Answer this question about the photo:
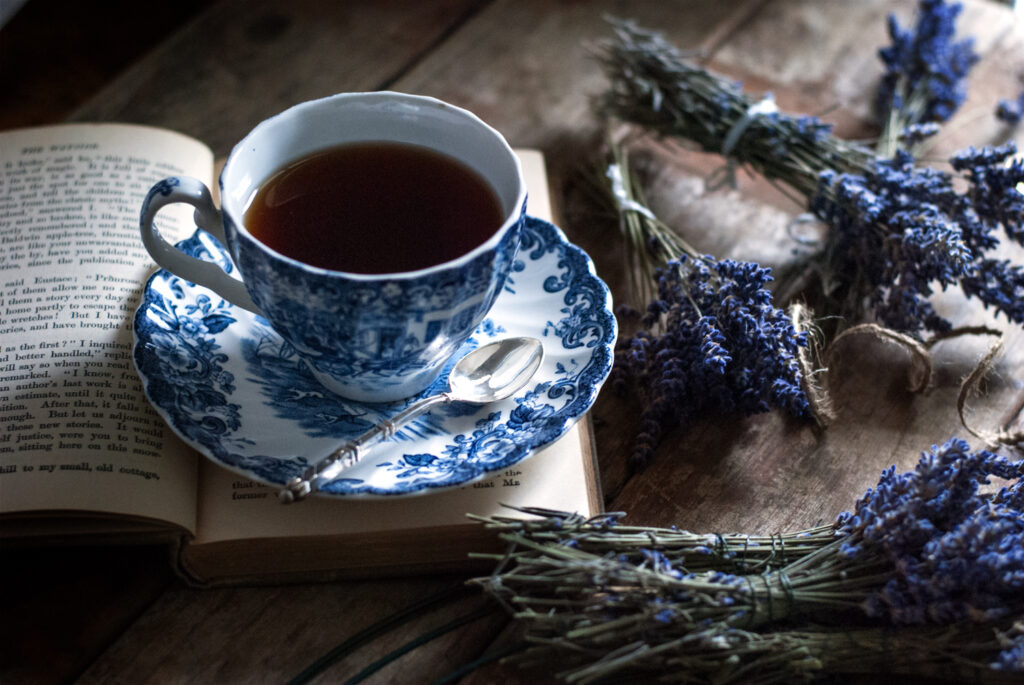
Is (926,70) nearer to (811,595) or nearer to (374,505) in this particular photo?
(811,595)

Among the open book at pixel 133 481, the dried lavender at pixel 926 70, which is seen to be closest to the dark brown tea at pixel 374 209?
the open book at pixel 133 481

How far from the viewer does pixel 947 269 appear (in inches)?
42.4

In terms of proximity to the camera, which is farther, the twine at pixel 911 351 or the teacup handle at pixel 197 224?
the twine at pixel 911 351

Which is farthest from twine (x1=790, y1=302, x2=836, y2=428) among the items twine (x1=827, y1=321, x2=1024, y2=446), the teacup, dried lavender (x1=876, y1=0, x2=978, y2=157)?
dried lavender (x1=876, y1=0, x2=978, y2=157)

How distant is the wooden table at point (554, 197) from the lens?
0.88 metres

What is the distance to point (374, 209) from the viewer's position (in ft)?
3.29

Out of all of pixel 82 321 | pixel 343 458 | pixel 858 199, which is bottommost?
pixel 82 321

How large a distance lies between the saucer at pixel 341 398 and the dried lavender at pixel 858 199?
36 centimetres

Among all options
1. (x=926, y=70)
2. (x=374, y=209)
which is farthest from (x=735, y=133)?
(x=374, y=209)

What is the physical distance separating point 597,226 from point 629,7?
62 cm

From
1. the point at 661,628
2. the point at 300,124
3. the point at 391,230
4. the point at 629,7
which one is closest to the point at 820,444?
the point at 661,628

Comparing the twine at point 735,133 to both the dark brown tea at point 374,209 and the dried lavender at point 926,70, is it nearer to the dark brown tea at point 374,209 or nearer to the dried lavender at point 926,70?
the dried lavender at point 926,70

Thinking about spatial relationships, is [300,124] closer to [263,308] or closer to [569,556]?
[263,308]

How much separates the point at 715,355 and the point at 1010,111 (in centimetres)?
83
